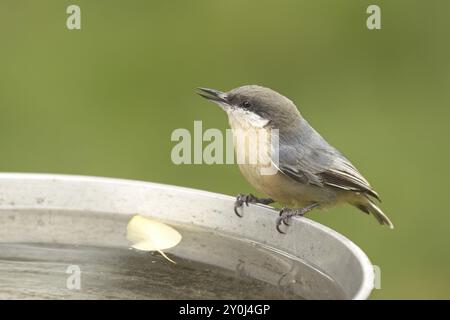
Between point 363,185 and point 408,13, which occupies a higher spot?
point 408,13

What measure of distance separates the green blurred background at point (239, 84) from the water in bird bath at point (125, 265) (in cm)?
339

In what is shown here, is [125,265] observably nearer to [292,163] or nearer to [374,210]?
[292,163]

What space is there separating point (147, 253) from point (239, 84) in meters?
4.62

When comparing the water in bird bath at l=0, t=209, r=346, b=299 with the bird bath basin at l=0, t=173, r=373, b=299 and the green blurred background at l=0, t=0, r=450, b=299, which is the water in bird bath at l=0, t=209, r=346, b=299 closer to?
the bird bath basin at l=0, t=173, r=373, b=299

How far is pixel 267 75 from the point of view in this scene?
8336 millimetres

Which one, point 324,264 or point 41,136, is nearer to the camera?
point 324,264

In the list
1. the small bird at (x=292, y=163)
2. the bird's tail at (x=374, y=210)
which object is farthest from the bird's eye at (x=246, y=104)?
the bird's tail at (x=374, y=210)

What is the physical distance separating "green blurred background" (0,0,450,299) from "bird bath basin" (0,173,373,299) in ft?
11.1

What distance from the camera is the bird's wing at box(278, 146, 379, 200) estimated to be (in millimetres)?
4352

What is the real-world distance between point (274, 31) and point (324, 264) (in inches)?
236

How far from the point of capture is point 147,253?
3.55 meters

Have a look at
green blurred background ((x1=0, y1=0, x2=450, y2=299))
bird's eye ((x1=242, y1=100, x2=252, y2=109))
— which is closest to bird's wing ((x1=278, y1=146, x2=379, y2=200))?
bird's eye ((x1=242, y1=100, x2=252, y2=109))
